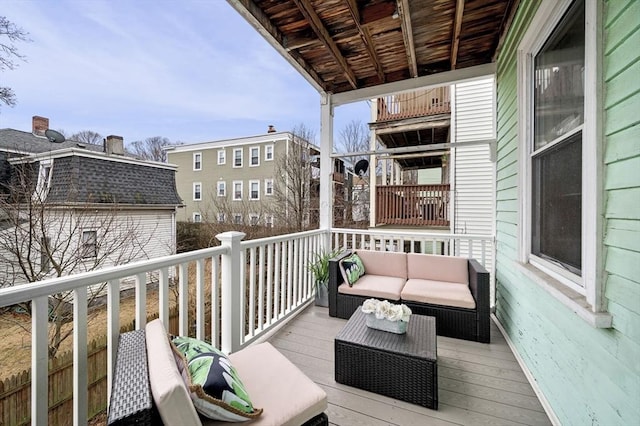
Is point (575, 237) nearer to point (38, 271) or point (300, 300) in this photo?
point (300, 300)

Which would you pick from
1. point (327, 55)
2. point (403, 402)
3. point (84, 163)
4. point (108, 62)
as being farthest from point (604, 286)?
point (108, 62)

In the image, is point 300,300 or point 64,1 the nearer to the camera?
point 300,300

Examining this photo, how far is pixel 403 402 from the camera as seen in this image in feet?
6.18

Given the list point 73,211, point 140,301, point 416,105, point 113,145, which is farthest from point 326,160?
point 113,145

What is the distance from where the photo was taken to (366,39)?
3.01 metres

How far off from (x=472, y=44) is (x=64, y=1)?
819 cm

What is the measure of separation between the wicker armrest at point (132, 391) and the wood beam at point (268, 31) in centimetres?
265

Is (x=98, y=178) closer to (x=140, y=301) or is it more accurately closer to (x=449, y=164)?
(x=140, y=301)

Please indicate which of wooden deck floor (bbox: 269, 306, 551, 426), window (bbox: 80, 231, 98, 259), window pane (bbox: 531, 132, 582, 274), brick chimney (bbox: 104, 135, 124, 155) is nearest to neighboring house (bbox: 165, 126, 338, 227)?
brick chimney (bbox: 104, 135, 124, 155)

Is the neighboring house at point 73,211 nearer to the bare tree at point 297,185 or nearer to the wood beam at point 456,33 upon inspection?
the bare tree at point 297,185

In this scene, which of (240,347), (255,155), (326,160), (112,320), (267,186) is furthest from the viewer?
(255,155)

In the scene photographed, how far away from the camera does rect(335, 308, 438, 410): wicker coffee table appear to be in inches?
71.3

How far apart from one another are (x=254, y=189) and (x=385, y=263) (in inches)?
504

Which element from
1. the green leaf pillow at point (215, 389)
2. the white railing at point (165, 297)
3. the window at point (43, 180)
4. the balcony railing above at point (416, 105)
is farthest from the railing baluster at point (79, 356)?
the balcony railing above at point (416, 105)
